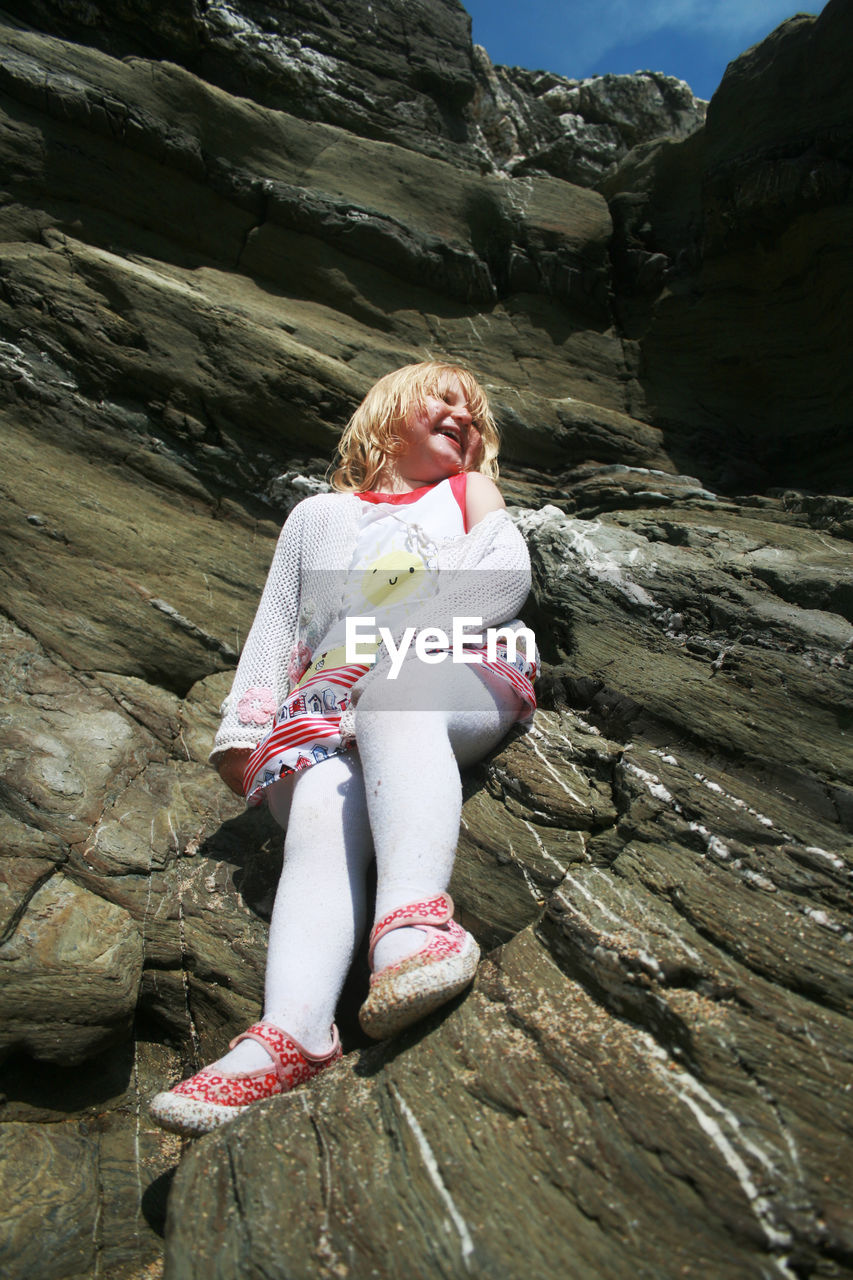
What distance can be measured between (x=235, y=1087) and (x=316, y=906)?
0.44m

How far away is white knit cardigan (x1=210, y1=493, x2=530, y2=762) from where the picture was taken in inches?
97.2

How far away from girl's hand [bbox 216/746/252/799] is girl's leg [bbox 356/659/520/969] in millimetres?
569

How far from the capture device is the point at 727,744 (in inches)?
100

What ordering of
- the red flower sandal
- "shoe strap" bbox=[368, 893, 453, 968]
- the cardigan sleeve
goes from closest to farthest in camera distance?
the red flower sandal, "shoe strap" bbox=[368, 893, 453, 968], the cardigan sleeve

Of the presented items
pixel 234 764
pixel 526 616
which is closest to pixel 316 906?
pixel 234 764

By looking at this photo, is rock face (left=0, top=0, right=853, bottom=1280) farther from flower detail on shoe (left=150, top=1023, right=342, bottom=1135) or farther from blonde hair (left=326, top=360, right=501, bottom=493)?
blonde hair (left=326, top=360, right=501, bottom=493)

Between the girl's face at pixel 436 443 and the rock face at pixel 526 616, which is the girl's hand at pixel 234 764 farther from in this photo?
the girl's face at pixel 436 443

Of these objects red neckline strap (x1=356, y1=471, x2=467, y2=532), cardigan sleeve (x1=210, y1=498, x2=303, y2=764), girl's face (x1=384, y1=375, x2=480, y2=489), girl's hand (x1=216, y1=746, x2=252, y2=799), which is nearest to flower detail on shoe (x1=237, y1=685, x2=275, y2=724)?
cardigan sleeve (x1=210, y1=498, x2=303, y2=764)

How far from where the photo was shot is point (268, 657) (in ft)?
9.14

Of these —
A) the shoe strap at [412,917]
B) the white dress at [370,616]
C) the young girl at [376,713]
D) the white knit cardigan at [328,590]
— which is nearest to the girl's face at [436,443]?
the young girl at [376,713]

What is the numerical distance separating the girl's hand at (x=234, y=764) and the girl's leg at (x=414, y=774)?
0.57 metres

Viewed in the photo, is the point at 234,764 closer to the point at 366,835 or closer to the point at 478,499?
the point at 366,835

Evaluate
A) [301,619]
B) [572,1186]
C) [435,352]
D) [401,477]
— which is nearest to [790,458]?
[435,352]

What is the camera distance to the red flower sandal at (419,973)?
171 cm
